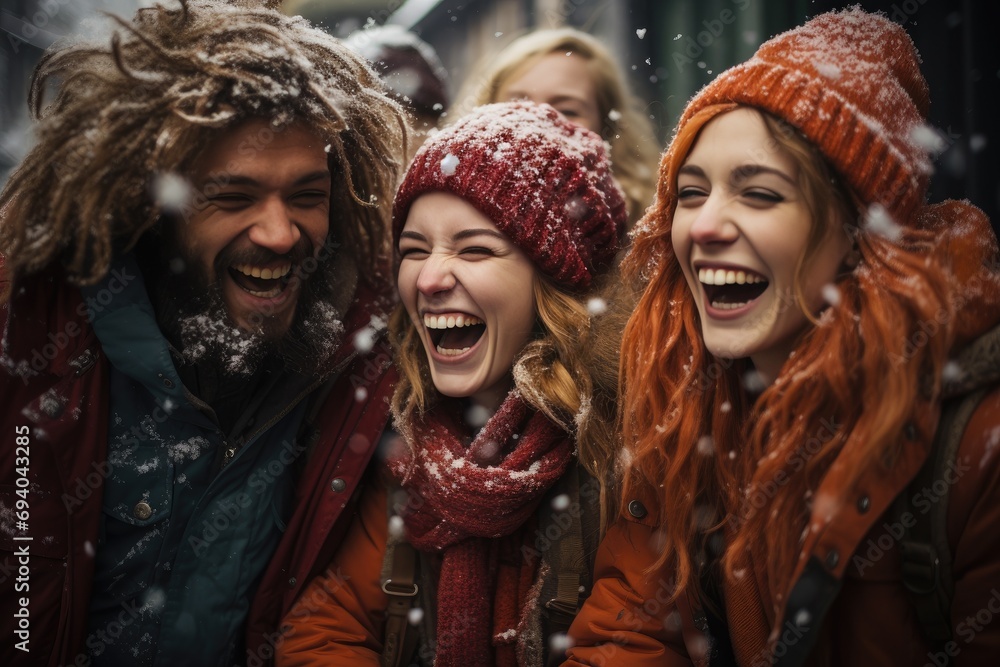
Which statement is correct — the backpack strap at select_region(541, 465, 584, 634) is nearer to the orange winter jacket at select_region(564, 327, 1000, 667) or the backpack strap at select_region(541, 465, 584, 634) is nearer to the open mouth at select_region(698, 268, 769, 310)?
the orange winter jacket at select_region(564, 327, 1000, 667)

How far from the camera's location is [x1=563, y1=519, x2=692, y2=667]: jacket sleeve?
202cm

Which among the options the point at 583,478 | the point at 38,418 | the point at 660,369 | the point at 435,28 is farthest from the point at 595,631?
the point at 435,28

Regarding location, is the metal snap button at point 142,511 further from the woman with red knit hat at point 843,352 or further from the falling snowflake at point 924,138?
the falling snowflake at point 924,138

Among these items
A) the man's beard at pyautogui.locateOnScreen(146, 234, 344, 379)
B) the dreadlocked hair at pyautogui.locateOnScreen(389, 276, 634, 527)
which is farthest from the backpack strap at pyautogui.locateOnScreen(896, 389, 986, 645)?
the man's beard at pyautogui.locateOnScreen(146, 234, 344, 379)

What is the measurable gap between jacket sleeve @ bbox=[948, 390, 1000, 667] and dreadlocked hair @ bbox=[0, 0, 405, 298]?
1.94 meters

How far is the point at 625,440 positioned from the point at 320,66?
1.56m

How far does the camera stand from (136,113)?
2.28 metres

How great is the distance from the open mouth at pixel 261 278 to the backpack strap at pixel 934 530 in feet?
6.20

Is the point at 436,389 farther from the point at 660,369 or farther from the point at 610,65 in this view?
the point at 610,65

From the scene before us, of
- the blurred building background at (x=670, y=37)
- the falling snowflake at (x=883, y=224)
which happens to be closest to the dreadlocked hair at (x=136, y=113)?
the blurred building background at (x=670, y=37)

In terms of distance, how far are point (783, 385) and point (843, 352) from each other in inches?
6.2

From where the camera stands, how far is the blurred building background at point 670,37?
92.4 inches

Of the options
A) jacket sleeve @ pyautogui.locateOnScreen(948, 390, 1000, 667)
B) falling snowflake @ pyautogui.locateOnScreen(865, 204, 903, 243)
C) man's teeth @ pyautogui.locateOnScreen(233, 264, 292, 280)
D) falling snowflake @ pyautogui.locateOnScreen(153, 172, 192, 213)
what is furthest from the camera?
man's teeth @ pyautogui.locateOnScreen(233, 264, 292, 280)

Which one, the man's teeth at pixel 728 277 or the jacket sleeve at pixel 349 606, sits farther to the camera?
the jacket sleeve at pixel 349 606
